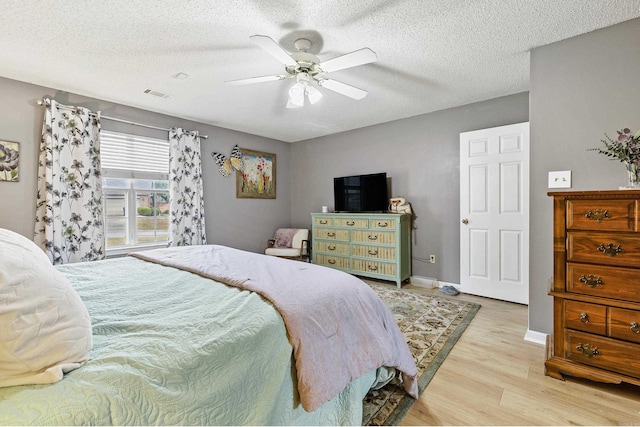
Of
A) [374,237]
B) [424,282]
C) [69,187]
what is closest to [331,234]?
[374,237]

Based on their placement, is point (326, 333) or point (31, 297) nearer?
point (31, 297)

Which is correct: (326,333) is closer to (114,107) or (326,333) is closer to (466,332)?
(466,332)

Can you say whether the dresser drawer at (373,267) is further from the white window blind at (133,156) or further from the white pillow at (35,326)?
the white pillow at (35,326)

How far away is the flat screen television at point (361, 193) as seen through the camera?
4.12m

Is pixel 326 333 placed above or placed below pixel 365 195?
below

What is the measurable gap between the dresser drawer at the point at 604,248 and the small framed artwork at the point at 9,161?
4643 millimetres

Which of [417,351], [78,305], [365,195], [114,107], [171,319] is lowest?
[417,351]

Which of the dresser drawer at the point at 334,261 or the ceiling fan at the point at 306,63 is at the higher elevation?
the ceiling fan at the point at 306,63

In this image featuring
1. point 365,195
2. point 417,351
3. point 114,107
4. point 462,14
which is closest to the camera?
point 462,14

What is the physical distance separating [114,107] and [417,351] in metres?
4.13

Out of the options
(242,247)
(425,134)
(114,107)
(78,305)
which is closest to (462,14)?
(425,134)

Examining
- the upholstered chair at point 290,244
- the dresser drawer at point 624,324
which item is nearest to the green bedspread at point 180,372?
the dresser drawer at point 624,324

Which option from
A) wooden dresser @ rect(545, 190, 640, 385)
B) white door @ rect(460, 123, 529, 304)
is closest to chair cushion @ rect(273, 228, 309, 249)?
white door @ rect(460, 123, 529, 304)

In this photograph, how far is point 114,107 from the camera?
3.41 meters
